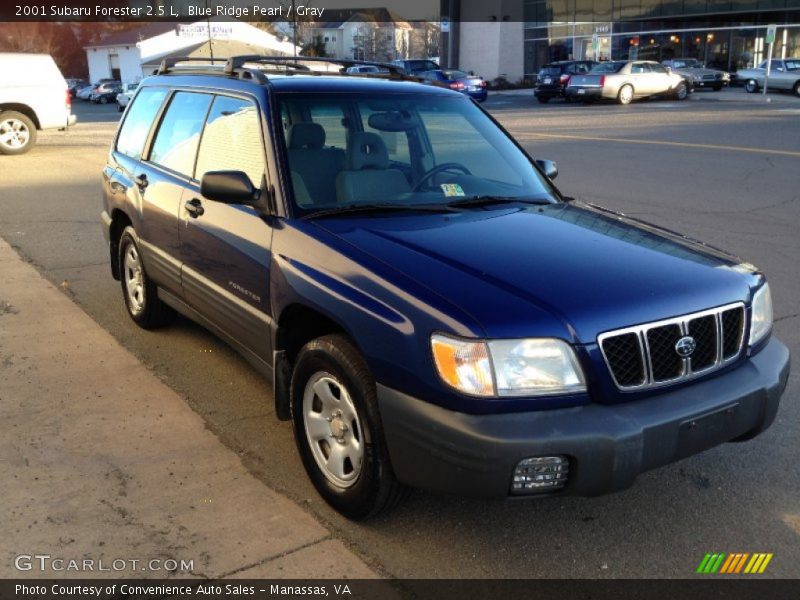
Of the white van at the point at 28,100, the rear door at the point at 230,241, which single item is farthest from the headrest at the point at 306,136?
the white van at the point at 28,100

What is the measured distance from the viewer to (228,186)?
12.1 ft

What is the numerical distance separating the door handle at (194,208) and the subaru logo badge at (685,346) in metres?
2.60

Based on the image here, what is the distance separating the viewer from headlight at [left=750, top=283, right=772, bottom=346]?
132 inches

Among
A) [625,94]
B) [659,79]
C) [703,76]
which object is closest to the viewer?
[625,94]

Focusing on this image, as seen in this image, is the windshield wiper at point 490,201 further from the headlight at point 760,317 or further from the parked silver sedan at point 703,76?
the parked silver sedan at point 703,76

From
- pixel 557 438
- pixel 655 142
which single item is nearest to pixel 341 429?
pixel 557 438

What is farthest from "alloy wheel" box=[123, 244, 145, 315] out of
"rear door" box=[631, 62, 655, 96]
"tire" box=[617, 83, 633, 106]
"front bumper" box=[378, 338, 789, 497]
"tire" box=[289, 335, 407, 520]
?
"rear door" box=[631, 62, 655, 96]

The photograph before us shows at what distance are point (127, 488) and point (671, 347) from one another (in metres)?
2.43

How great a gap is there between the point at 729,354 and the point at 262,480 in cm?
210

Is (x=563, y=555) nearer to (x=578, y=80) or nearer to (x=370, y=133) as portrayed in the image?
(x=370, y=133)

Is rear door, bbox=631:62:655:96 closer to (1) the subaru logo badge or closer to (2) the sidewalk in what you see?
(2) the sidewalk

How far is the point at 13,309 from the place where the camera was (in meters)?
6.37

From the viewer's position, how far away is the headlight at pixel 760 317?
11.0 ft

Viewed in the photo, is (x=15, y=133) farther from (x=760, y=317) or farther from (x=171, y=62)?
(x=760, y=317)
